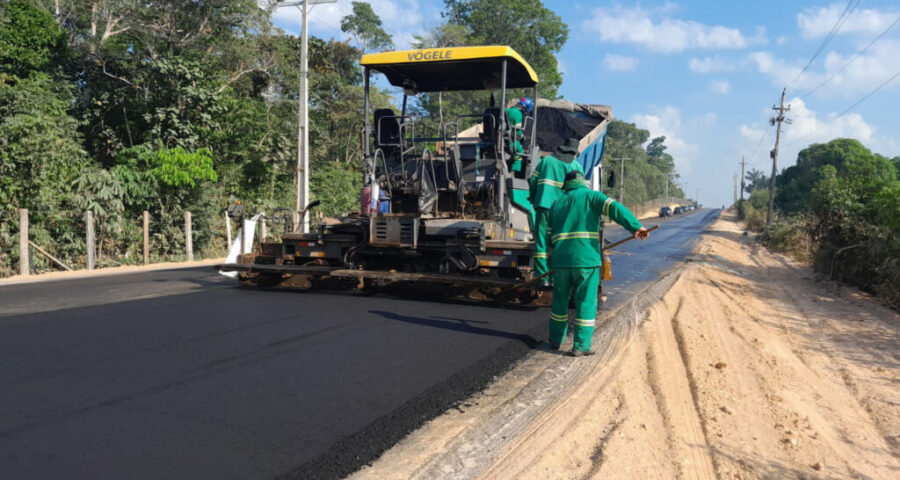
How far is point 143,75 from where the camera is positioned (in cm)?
1816

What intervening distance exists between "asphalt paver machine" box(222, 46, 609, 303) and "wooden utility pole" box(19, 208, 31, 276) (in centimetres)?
660

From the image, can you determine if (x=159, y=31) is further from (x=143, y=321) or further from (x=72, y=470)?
(x=72, y=470)

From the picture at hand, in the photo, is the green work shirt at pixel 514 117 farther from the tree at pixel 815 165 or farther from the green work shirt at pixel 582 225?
the tree at pixel 815 165

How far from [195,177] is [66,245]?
374 centimetres

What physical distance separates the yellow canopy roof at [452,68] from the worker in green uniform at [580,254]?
2.83 m

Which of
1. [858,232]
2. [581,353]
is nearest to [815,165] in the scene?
[858,232]

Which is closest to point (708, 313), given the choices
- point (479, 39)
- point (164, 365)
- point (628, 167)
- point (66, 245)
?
point (164, 365)

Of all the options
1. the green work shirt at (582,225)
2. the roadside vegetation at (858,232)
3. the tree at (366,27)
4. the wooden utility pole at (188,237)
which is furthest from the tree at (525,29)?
the green work shirt at (582,225)

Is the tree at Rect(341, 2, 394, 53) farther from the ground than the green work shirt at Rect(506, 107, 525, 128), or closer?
farther from the ground

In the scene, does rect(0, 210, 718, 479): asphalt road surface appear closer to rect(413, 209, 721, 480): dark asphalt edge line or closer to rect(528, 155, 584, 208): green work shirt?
rect(413, 209, 721, 480): dark asphalt edge line

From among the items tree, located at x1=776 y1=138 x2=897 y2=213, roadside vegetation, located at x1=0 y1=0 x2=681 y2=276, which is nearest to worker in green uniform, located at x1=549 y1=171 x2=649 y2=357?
roadside vegetation, located at x1=0 y1=0 x2=681 y2=276

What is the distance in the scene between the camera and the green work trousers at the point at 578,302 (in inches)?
205

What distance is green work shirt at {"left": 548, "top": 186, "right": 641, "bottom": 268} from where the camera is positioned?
5172mm

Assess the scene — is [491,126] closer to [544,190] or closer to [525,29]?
[544,190]
